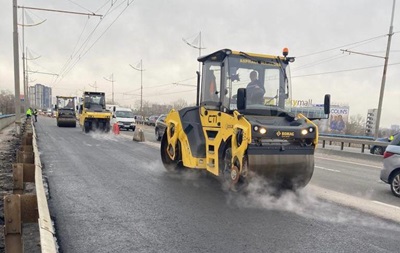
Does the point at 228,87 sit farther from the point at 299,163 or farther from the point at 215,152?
the point at 299,163

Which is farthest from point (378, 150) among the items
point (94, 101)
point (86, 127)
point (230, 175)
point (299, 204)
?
point (94, 101)

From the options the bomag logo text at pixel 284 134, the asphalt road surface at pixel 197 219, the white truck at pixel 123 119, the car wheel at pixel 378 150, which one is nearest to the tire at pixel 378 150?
the car wheel at pixel 378 150

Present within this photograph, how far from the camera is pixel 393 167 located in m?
7.62

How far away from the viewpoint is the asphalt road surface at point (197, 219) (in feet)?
14.4

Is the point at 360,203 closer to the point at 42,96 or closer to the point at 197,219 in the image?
the point at 197,219

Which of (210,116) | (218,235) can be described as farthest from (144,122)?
(218,235)

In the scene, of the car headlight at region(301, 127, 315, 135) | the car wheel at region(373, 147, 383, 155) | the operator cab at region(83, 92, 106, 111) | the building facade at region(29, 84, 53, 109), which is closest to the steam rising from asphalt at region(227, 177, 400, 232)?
the car headlight at region(301, 127, 315, 135)

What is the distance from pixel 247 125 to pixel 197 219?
196cm

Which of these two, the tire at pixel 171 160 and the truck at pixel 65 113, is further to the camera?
the truck at pixel 65 113

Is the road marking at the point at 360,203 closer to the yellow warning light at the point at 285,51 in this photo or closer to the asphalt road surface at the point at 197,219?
the asphalt road surface at the point at 197,219

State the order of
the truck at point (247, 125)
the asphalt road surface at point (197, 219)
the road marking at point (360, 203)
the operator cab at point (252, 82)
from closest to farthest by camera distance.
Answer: the asphalt road surface at point (197, 219), the road marking at point (360, 203), the truck at point (247, 125), the operator cab at point (252, 82)

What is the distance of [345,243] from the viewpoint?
4.50m

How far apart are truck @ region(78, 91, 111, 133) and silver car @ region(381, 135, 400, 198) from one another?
20.4 metres

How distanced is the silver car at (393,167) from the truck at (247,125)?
1.78 meters
